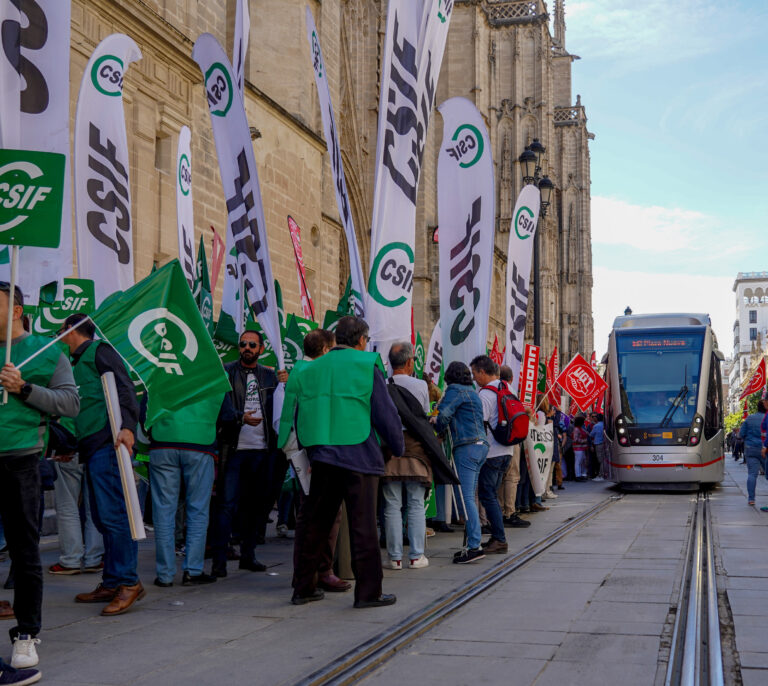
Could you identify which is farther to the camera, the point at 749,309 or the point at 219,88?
the point at 749,309

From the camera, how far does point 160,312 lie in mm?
6062

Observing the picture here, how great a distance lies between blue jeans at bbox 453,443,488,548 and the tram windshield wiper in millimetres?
10509

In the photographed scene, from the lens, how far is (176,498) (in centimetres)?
686

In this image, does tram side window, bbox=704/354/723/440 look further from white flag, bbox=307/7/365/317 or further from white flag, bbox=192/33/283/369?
white flag, bbox=192/33/283/369

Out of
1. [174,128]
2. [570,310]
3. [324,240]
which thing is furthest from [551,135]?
[174,128]

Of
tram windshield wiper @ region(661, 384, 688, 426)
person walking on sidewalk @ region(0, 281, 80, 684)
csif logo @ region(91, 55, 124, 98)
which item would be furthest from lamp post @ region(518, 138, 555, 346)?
person walking on sidewalk @ region(0, 281, 80, 684)

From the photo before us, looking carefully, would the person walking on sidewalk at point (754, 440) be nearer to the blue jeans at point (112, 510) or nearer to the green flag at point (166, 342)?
the green flag at point (166, 342)

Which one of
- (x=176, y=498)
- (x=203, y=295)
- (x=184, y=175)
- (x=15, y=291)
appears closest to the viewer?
(x=15, y=291)

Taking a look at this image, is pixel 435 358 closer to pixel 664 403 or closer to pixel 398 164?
pixel 664 403

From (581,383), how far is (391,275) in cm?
1203

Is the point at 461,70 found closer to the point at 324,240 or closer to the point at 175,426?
the point at 324,240

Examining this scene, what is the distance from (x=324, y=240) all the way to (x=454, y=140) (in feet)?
36.3

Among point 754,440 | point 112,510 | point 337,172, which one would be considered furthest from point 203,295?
point 754,440

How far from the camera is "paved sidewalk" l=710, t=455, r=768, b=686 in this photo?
4.82 m
